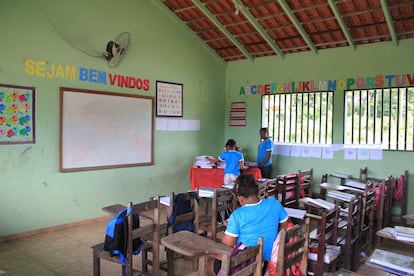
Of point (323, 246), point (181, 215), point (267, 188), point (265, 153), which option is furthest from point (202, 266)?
point (265, 153)

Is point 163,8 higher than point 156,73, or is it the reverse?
point 163,8

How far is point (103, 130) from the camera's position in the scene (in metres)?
5.02

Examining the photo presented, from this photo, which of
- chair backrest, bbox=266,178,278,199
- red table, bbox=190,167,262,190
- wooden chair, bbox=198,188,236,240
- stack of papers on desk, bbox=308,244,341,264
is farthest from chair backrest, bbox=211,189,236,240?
red table, bbox=190,167,262,190

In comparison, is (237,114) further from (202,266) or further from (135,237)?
(202,266)

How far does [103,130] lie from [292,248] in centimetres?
369

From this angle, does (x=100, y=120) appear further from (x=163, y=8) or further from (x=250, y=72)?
(x=250, y=72)

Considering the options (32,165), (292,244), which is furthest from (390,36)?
(32,165)

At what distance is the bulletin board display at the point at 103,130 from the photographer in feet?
15.2

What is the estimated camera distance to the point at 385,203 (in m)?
4.38

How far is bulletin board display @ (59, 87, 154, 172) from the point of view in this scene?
4641 mm

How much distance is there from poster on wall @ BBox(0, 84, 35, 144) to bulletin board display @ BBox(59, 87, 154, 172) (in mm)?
371

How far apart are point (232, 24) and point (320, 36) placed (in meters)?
1.43

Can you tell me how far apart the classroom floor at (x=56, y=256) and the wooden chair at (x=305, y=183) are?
4.19ft

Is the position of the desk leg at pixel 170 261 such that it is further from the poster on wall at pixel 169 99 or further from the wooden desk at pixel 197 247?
the poster on wall at pixel 169 99
